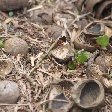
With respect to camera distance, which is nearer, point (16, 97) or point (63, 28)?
point (16, 97)

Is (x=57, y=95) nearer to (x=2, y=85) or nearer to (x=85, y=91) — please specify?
(x=85, y=91)

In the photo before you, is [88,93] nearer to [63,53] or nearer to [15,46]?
[63,53]

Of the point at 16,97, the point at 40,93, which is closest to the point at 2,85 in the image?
the point at 16,97

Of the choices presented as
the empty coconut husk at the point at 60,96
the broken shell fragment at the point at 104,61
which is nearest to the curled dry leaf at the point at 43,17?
the broken shell fragment at the point at 104,61

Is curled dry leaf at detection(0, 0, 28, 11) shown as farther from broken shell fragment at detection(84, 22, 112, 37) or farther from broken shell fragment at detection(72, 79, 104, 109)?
broken shell fragment at detection(72, 79, 104, 109)

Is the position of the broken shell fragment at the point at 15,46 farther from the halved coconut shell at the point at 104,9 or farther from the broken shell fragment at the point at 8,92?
the halved coconut shell at the point at 104,9
